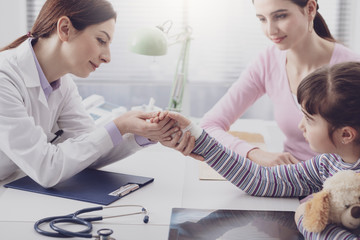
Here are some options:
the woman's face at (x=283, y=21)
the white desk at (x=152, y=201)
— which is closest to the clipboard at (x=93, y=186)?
the white desk at (x=152, y=201)

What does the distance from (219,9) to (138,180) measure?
1703mm

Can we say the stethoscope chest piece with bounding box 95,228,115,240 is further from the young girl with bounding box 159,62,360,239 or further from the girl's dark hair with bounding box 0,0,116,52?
the girl's dark hair with bounding box 0,0,116,52

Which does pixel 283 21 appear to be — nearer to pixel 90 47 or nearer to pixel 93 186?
pixel 90 47

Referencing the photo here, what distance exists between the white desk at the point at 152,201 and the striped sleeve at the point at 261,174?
0.03 metres

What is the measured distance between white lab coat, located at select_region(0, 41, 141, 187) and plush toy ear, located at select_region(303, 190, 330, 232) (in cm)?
59

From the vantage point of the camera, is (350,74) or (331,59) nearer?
(350,74)

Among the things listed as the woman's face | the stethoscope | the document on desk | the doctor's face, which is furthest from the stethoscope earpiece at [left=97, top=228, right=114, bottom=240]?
the woman's face

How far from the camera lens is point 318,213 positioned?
983 mm

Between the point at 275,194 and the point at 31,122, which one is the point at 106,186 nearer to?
the point at 31,122

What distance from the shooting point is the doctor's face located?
1.45m

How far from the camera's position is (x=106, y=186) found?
4.42 ft

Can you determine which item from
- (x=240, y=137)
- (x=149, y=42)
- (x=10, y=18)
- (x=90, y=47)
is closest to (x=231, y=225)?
(x=90, y=47)

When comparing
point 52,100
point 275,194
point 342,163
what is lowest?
point 275,194

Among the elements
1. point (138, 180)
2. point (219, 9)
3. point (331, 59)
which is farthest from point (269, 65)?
point (219, 9)
